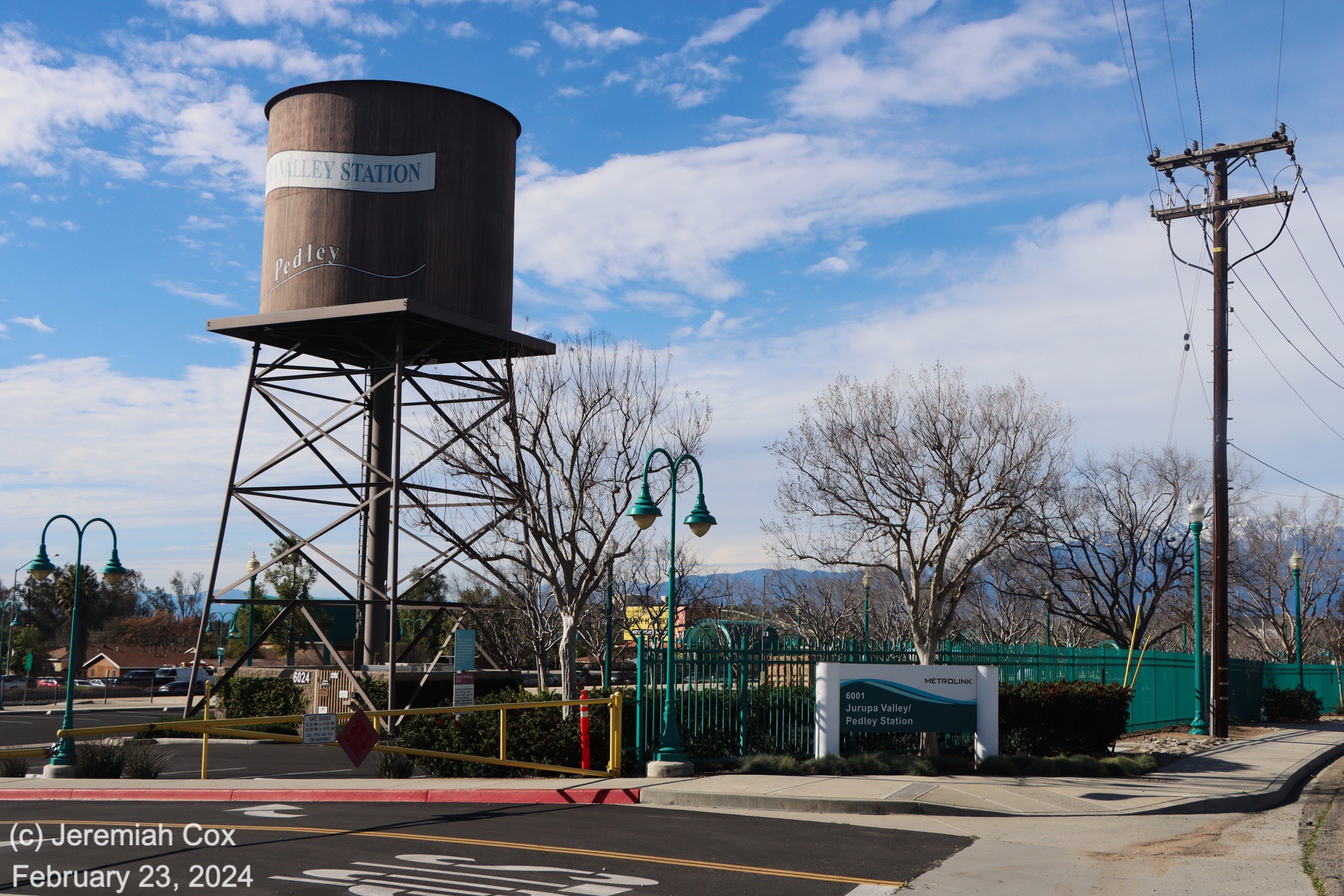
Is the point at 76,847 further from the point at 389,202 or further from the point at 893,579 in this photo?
the point at 893,579

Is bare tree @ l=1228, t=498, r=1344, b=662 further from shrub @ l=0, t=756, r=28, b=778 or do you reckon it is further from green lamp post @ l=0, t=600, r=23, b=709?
green lamp post @ l=0, t=600, r=23, b=709

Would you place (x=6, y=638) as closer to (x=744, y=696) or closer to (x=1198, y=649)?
(x=744, y=696)

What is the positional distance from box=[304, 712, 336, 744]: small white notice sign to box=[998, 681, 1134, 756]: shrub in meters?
11.2

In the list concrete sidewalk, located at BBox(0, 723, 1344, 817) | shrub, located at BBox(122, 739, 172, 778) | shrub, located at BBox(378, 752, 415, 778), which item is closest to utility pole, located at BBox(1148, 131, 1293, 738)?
concrete sidewalk, located at BBox(0, 723, 1344, 817)

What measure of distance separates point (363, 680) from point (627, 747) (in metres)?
11.3

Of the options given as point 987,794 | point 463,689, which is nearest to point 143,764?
point 463,689

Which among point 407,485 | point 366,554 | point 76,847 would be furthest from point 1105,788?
point 366,554

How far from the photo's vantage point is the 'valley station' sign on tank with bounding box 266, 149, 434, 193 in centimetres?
2494

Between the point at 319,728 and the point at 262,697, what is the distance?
20.0 m

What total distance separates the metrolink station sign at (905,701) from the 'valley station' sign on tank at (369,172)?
1452 cm

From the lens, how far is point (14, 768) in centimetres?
2050

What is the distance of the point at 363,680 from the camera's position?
1039 inches

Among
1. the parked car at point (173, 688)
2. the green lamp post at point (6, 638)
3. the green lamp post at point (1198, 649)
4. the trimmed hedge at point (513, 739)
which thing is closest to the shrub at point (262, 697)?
the trimmed hedge at point (513, 739)

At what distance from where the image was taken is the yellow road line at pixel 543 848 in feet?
32.9
